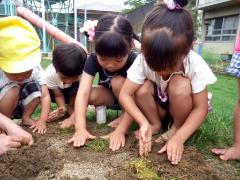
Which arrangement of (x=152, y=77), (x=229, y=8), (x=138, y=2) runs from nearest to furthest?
(x=152, y=77)
(x=229, y=8)
(x=138, y=2)

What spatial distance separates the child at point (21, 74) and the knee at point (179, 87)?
37.3 inches

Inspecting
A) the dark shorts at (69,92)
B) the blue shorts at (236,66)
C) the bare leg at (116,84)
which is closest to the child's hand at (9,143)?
the bare leg at (116,84)

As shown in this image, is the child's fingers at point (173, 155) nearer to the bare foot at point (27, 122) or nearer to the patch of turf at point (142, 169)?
the patch of turf at point (142, 169)

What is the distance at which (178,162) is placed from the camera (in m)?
1.78

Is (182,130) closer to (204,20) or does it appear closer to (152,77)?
(152,77)

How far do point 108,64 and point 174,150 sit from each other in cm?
78

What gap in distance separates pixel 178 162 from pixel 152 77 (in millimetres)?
624

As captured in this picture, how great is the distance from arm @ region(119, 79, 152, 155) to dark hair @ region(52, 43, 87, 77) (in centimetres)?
60

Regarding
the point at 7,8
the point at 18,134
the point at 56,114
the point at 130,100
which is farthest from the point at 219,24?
the point at 18,134

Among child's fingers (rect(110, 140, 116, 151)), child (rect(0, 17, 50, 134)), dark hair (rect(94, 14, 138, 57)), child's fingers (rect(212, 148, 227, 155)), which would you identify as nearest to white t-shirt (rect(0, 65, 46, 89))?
child (rect(0, 17, 50, 134))

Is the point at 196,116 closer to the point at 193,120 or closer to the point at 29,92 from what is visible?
the point at 193,120

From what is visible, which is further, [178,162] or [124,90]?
[124,90]

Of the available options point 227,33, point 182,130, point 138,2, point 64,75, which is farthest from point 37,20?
point 138,2

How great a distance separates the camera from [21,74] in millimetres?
2314
